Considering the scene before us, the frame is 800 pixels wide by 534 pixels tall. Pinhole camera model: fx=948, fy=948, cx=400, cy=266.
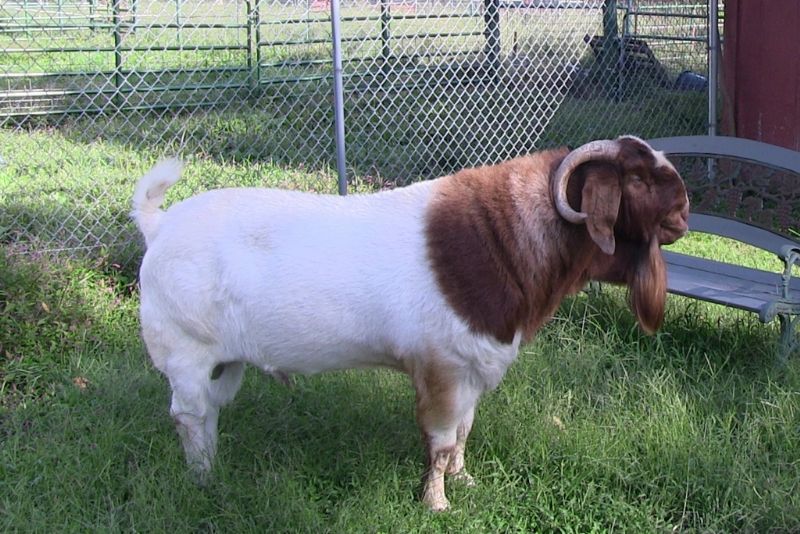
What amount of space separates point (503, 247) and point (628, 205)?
50 cm

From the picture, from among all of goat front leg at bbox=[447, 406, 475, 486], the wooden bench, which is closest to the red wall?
the wooden bench

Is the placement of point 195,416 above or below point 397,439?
above

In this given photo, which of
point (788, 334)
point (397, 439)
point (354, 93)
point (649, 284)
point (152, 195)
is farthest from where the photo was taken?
point (354, 93)

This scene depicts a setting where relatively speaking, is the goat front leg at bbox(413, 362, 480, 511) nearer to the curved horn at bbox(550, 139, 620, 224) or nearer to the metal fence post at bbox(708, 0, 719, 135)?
the curved horn at bbox(550, 139, 620, 224)

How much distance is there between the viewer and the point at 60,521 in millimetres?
3680

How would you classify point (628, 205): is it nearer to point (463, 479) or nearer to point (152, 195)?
point (463, 479)

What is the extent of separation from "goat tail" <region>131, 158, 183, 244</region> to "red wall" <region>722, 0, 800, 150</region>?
19.7 ft

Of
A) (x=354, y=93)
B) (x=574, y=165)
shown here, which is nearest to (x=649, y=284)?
(x=574, y=165)

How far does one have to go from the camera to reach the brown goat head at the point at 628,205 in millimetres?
3508

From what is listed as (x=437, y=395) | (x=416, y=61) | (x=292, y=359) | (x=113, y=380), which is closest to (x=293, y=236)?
(x=292, y=359)

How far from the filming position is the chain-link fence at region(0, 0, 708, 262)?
7.65 m

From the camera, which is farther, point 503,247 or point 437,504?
point 437,504

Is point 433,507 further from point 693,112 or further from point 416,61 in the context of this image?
point 693,112

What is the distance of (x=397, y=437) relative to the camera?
4297 mm
